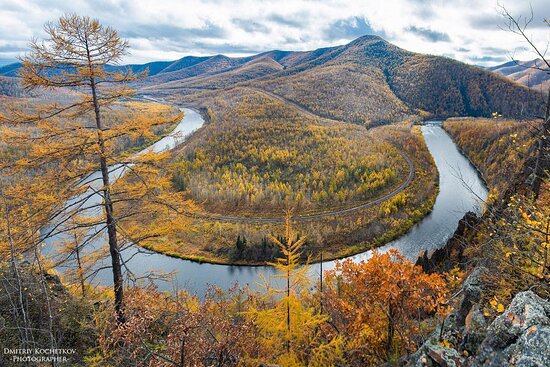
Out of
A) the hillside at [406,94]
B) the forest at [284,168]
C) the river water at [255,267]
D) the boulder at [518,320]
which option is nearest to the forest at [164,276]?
the boulder at [518,320]

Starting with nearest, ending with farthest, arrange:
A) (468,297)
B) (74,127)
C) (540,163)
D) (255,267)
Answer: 1. (468,297)
2. (74,127)
3. (540,163)
4. (255,267)

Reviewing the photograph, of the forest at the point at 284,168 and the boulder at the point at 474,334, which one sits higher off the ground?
the boulder at the point at 474,334

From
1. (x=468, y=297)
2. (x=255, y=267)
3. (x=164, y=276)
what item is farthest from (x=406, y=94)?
(x=164, y=276)

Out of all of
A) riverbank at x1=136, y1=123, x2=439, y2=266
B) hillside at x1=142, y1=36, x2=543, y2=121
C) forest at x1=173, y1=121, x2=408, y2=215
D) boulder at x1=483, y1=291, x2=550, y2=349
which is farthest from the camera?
hillside at x1=142, y1=36, x2=543, y2=121

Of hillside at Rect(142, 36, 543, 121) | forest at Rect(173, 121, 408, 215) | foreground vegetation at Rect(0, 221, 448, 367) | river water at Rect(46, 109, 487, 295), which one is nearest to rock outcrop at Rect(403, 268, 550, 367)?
foreground vegetation at Rect(0, 221, 448, 367)

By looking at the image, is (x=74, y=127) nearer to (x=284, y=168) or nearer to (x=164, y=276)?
(x=164, y=276)

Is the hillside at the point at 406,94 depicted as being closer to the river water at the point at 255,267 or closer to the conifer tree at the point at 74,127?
the river water at the point at 255,267

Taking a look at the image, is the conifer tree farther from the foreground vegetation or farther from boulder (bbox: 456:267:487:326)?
boulder (bbox: 456:267:487:326)

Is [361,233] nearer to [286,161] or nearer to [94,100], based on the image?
[286,161]

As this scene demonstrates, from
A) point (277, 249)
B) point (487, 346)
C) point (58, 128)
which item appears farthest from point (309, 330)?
point (277, 249)

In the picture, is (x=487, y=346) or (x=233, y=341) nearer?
(x=487, y=346)

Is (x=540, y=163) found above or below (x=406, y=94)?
below
